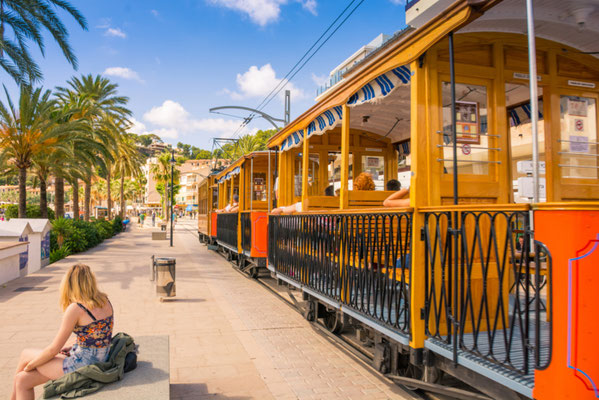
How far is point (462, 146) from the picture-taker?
3.83 meters

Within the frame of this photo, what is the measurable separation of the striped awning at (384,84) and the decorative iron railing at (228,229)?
7.98 m

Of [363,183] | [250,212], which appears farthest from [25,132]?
[363,183]

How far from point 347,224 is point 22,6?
10.9 metres

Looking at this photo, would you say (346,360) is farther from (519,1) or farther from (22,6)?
(22,6)

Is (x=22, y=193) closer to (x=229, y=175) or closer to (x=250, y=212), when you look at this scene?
(x=229, y=175)

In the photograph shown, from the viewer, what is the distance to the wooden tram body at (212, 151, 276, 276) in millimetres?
10195

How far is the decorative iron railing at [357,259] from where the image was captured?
157 inches

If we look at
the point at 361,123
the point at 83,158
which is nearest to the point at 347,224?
the point at 361,123

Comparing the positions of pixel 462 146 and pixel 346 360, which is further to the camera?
pixel 346 360

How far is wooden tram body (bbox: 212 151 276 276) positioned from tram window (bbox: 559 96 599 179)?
19.3ft

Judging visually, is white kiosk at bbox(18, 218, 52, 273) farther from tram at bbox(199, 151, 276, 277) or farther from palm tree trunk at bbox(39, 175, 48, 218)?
palm tree trunk at bbox(39, 175, 48, 218)

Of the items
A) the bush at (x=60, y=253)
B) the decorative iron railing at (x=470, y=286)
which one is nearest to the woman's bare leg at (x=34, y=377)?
the decorative iron railing at (x=470, y=286)

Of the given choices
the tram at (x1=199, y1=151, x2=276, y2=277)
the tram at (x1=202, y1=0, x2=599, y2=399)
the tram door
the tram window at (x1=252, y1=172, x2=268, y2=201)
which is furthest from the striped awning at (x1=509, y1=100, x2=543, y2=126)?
the tram window at (x1=252, y1=172, x2=268, y2=201)

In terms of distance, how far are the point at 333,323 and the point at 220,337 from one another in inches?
59.0
